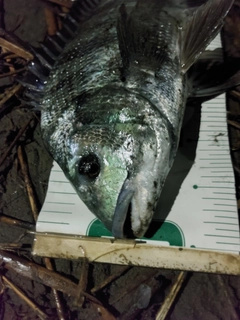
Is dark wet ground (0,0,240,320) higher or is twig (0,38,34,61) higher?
twig (0,38,34,61)

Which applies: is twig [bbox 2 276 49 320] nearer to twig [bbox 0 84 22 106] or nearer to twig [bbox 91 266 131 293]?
twig [bbox 91 266 131 293]

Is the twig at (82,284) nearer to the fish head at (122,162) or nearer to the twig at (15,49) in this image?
the fish head at (122,162)

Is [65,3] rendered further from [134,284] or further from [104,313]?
[104,313]

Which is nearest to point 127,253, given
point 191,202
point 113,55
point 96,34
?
point 191,202

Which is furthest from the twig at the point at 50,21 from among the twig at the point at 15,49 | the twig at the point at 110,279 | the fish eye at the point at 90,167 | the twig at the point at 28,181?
the twig at the point at 110,279

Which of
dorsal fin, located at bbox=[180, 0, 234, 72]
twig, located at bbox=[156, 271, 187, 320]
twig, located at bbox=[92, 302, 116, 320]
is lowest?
twig, located at bbox=[92, 302, 116, 320]

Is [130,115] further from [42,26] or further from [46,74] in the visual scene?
[42,26]

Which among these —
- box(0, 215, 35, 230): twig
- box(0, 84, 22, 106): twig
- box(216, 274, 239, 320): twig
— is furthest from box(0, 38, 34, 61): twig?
box(216, 274, 239, 320): twig
